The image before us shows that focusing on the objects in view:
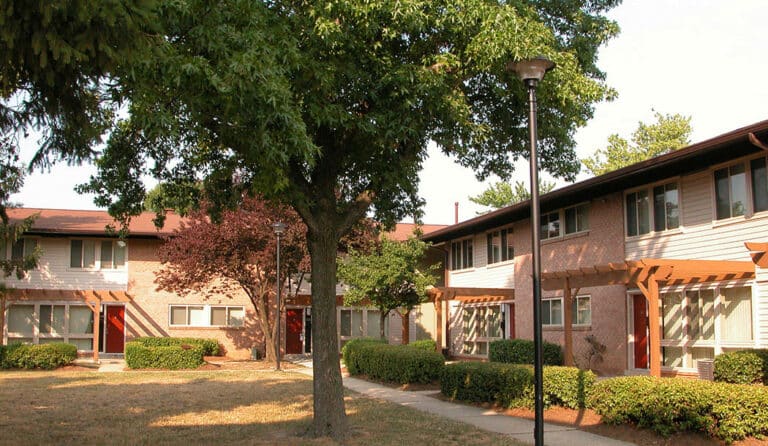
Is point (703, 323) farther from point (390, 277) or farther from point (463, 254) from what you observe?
point (463, 254)

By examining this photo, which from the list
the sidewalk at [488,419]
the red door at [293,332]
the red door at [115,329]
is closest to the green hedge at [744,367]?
the sidewalk at [488,419]

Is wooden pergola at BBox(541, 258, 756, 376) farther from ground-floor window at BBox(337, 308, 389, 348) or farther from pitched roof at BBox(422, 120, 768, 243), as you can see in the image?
ground-floor window at BBox(337, 308, 389, 348)

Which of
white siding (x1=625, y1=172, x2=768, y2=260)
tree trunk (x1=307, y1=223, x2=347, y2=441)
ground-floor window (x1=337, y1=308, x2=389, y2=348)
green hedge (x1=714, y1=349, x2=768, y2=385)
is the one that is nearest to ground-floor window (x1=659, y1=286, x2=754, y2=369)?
white siding (x1=625, y1=172, x2=768, y2=260)

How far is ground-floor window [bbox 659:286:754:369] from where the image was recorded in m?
16.9

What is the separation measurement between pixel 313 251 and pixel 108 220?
27.1 metres

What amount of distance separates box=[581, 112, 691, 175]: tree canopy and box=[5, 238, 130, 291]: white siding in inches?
1199

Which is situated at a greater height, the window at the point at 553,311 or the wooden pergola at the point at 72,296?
the wooden pergola at the point at 72,296

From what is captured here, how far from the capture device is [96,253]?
34.5m

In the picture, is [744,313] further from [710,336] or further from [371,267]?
[371,267]

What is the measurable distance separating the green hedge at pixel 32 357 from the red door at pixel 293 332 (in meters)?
11.4

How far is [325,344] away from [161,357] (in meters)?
18.3

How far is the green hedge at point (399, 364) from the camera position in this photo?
20.0 metres

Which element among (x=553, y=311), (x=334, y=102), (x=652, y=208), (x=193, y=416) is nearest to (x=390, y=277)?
(x=553, y=311)

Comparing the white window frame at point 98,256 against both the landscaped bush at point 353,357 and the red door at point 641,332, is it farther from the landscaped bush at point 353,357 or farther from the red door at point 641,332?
the red door at point 641,332
